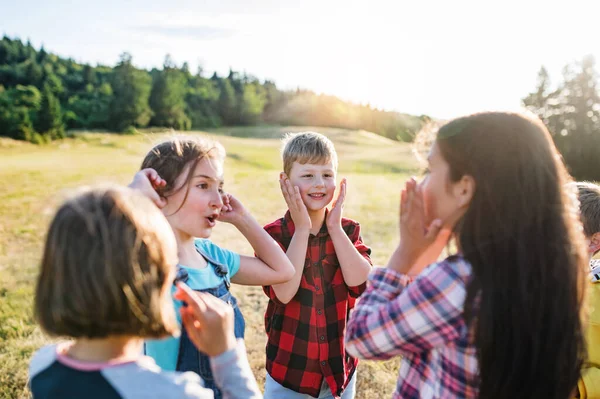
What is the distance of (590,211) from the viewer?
2953 millimetres

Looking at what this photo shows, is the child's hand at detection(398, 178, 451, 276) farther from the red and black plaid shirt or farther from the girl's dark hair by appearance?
the red and black plaid shirt

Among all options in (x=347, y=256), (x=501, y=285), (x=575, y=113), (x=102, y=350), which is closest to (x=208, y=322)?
(x=102, y=350)

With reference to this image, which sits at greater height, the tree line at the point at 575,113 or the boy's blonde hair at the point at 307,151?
the tree line at the point at 575,113

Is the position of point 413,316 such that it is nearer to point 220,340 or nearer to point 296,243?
point 220,340

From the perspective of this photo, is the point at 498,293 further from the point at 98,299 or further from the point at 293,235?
the point at 293,235

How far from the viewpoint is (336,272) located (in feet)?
9.84

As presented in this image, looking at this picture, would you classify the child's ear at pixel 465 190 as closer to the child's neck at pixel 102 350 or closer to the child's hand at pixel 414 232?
the child's hand at pixel 414 232

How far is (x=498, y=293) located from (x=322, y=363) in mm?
1591

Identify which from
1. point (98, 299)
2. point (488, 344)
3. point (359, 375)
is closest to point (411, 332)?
point (488, 344)

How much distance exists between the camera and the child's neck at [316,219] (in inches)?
122

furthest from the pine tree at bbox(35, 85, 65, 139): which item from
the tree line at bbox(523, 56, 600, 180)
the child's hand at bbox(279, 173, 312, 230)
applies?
the child's hand at bbox(279, 173, 312, 230)

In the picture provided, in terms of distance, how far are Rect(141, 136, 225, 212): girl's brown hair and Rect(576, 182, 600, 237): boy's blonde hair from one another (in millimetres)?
2333

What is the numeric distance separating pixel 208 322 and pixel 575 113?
44.4 metres

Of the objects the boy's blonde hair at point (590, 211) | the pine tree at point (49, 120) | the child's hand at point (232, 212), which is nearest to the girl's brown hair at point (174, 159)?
Result: the child's hand at point (232, 212)
